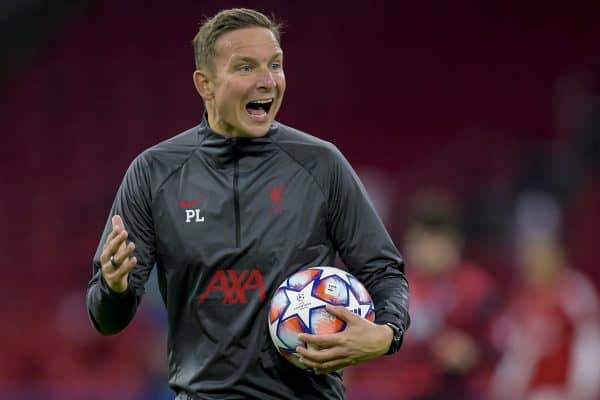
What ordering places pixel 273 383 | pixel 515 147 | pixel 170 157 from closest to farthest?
pixel 273 383 < pixel 170 157 < pixel 515 147

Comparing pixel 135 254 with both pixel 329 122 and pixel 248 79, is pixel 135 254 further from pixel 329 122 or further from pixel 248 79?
pixel 329 122

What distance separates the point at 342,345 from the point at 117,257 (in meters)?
0.72

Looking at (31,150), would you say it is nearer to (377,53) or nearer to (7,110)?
(7,110)

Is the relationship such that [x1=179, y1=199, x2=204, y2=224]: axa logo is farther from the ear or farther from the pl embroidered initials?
the ear

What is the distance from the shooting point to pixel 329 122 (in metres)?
13.0

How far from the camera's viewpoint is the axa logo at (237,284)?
386cm

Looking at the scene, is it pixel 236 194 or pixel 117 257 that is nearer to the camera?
pixel 117 257

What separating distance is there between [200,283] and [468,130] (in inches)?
365

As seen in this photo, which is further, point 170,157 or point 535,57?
point 535,57

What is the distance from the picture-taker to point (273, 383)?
3.83m

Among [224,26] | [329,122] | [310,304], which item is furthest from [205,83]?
[329,122]

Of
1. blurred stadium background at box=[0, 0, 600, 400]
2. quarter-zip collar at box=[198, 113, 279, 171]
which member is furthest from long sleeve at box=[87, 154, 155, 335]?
blurred stadium background at box=[0, 0, 600, 400]

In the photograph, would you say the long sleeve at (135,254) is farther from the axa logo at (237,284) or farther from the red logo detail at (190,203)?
the axa logo at (237,284)

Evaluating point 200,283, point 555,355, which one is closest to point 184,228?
point 200,283
